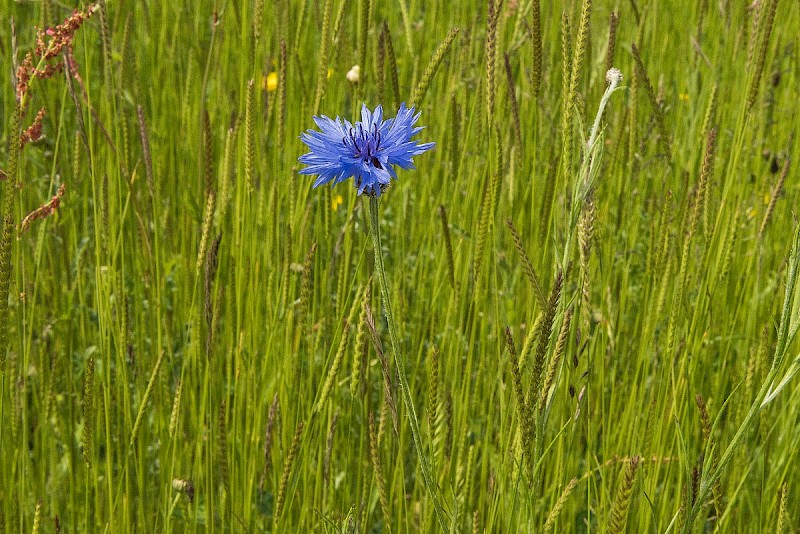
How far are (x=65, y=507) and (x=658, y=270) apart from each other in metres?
1.00

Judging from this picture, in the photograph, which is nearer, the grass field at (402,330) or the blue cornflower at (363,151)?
the blue cornflower at (363,151)

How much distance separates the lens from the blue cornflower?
84cm

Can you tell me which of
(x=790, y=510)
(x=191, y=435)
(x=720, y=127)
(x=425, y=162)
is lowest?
(x=790, y=510)

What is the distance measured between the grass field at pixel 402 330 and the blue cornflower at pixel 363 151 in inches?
4.2

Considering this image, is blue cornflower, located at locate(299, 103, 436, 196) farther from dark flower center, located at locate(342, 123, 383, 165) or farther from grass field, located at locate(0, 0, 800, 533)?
grass field, located at locate(0, 0, 800, 533)

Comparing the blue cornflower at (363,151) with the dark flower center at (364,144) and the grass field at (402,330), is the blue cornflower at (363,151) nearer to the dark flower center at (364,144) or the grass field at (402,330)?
the dark flower center at (364,144)

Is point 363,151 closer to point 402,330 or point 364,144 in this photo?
point 364,144

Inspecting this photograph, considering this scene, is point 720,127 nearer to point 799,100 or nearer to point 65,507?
point 799,100

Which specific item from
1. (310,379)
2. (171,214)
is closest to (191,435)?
(310,379)

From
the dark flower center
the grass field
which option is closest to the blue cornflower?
the dark flower center

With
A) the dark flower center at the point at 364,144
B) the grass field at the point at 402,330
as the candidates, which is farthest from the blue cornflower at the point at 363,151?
the grass field at the point at 402,330

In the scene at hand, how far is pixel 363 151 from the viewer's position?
86cm

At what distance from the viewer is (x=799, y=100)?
215cm

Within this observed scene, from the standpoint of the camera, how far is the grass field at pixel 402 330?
97 centimetres
